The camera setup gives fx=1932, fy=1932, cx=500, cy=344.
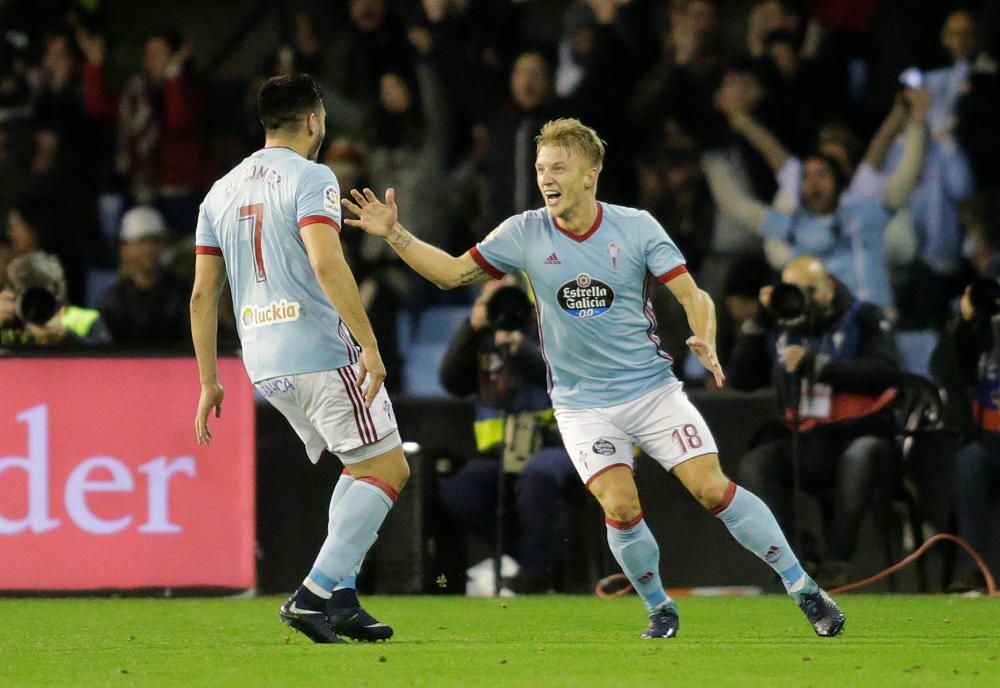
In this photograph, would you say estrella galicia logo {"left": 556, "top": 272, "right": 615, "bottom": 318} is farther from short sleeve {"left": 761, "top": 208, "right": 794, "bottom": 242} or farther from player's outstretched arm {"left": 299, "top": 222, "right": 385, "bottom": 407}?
short sleeve {"left": 761, "top": 208, "right": 794, "bottom": 242}

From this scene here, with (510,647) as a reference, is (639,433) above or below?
above

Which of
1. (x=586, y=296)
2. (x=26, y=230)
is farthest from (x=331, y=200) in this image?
(x=26, y=230)

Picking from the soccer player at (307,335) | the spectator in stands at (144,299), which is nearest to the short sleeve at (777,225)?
the spectator in stands at (144,299)

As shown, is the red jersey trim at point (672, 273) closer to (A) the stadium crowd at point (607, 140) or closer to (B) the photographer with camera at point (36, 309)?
(A) the stadium crowd at point (607, 140)

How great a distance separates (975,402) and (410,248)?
14.1 feet

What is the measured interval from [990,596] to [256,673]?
16.4 ft

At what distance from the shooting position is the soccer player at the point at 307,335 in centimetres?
679

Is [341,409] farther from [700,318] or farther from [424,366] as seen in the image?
[424,366]

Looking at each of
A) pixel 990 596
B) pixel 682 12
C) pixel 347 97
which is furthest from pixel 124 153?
pixel 990 596

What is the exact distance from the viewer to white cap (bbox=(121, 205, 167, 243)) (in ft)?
40.1

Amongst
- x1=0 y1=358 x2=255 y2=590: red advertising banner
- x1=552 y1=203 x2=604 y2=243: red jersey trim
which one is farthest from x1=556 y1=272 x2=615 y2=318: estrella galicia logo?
x1=0 y1=358 x2=255 y2=590: red advertising banner

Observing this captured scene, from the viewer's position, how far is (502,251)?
726 cm

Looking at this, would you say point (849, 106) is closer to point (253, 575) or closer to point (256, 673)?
point (253, 575)

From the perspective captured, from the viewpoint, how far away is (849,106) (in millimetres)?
13078
